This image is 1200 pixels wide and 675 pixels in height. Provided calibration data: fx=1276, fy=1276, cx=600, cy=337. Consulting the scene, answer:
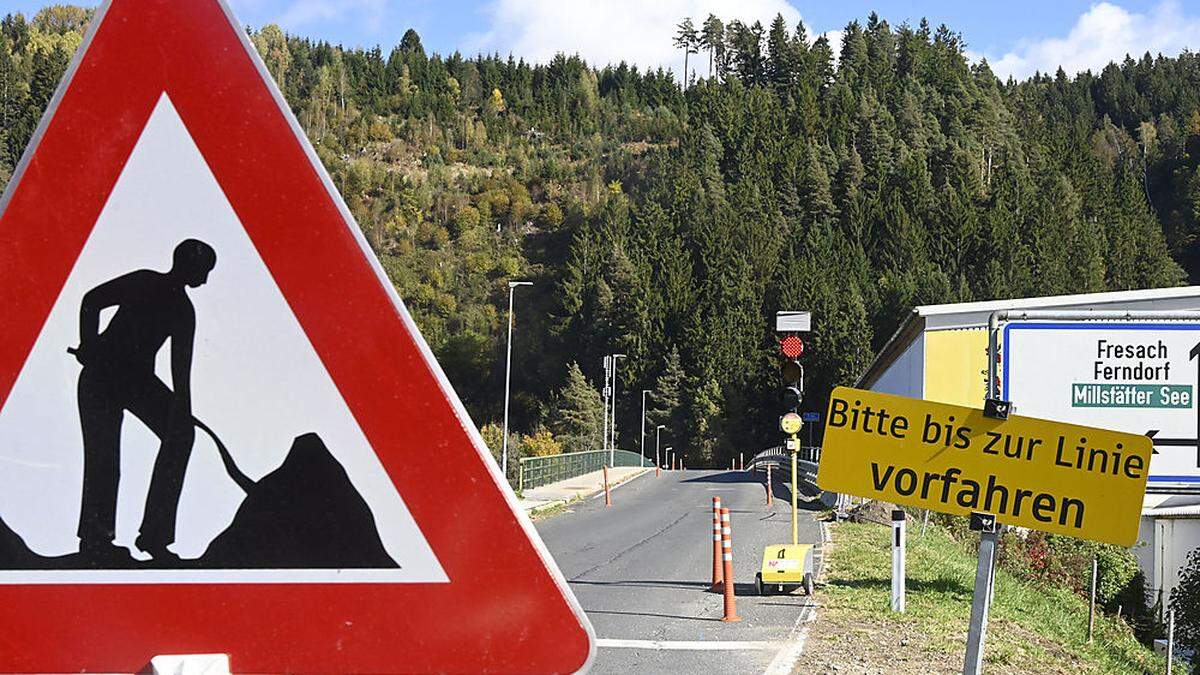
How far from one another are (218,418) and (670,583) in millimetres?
15211

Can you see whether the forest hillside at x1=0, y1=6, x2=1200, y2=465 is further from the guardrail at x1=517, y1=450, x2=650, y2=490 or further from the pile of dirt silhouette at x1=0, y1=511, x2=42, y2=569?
the pile of dirt silhouette at x1=0, y1=511, x2=42, y2=569

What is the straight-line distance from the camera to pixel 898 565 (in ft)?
45.2

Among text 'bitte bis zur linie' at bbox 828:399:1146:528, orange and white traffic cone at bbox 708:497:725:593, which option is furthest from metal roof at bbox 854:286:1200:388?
text 'bitte bis zur linie' at bbox 828:399:1146:528

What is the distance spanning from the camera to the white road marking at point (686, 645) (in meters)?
11.7

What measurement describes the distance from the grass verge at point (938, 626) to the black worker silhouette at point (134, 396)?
8.99 m

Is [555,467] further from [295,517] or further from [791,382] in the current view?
[295,517]

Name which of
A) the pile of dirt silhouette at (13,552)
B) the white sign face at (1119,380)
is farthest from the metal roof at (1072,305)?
the pile of dirt silhouette at (13,552)

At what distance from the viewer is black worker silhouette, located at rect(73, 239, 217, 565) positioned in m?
2.14

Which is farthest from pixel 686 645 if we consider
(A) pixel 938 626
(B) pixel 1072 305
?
(B) pixel 1072 305

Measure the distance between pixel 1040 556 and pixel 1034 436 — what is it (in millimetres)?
22024

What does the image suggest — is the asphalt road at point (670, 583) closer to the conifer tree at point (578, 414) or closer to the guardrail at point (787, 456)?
the guardrail at point (787, 456)

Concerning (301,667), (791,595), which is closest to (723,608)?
(791,595)

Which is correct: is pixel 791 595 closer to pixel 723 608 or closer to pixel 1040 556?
pixel 723 608

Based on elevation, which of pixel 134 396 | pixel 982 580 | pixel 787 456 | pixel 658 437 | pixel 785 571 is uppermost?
pixel 134 396
